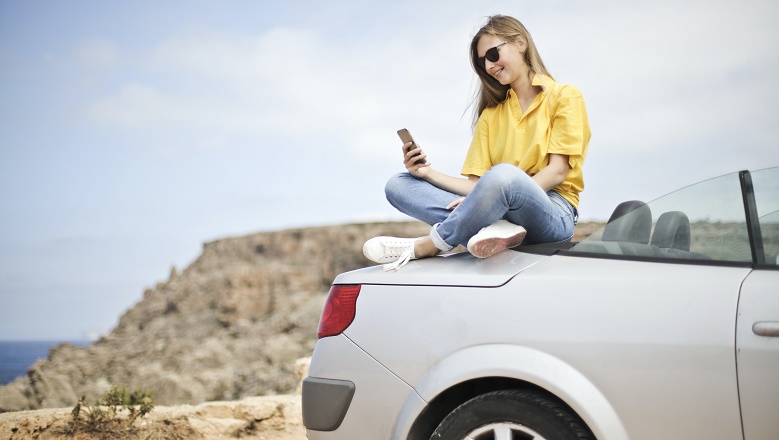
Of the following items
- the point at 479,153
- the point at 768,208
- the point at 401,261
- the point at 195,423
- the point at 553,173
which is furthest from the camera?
the point at 195,423

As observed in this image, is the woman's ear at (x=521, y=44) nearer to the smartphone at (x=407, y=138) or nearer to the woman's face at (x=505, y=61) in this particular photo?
the woman's face at (x=505, y=61)

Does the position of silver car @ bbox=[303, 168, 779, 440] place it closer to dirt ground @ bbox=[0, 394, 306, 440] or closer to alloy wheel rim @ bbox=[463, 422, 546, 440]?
alloy wheel rim @ bbox=[463, 422, 546, 440]

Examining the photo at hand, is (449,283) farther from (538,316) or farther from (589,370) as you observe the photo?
(589,370)

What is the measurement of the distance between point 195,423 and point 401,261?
12.5 ft

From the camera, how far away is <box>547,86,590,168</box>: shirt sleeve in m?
3.19

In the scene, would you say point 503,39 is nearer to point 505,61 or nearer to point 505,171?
point 505,61

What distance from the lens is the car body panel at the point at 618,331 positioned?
7.41ft

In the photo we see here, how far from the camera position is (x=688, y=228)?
2.56 meters

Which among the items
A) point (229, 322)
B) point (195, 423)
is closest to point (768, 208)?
point (195, 423)

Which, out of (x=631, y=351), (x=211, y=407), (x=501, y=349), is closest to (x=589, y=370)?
(x=631, y=351)

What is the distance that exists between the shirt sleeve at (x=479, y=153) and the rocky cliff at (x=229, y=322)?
34.9m

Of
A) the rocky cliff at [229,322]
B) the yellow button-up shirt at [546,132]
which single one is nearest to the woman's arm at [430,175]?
the yellow button-up shirt at [546,132]

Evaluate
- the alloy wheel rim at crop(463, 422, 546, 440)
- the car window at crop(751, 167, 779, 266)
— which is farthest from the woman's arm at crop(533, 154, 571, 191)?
the alloy wheel rim at crop(463, 422, 546, 440)

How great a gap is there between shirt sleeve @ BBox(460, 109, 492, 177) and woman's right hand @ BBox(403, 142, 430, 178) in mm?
345
